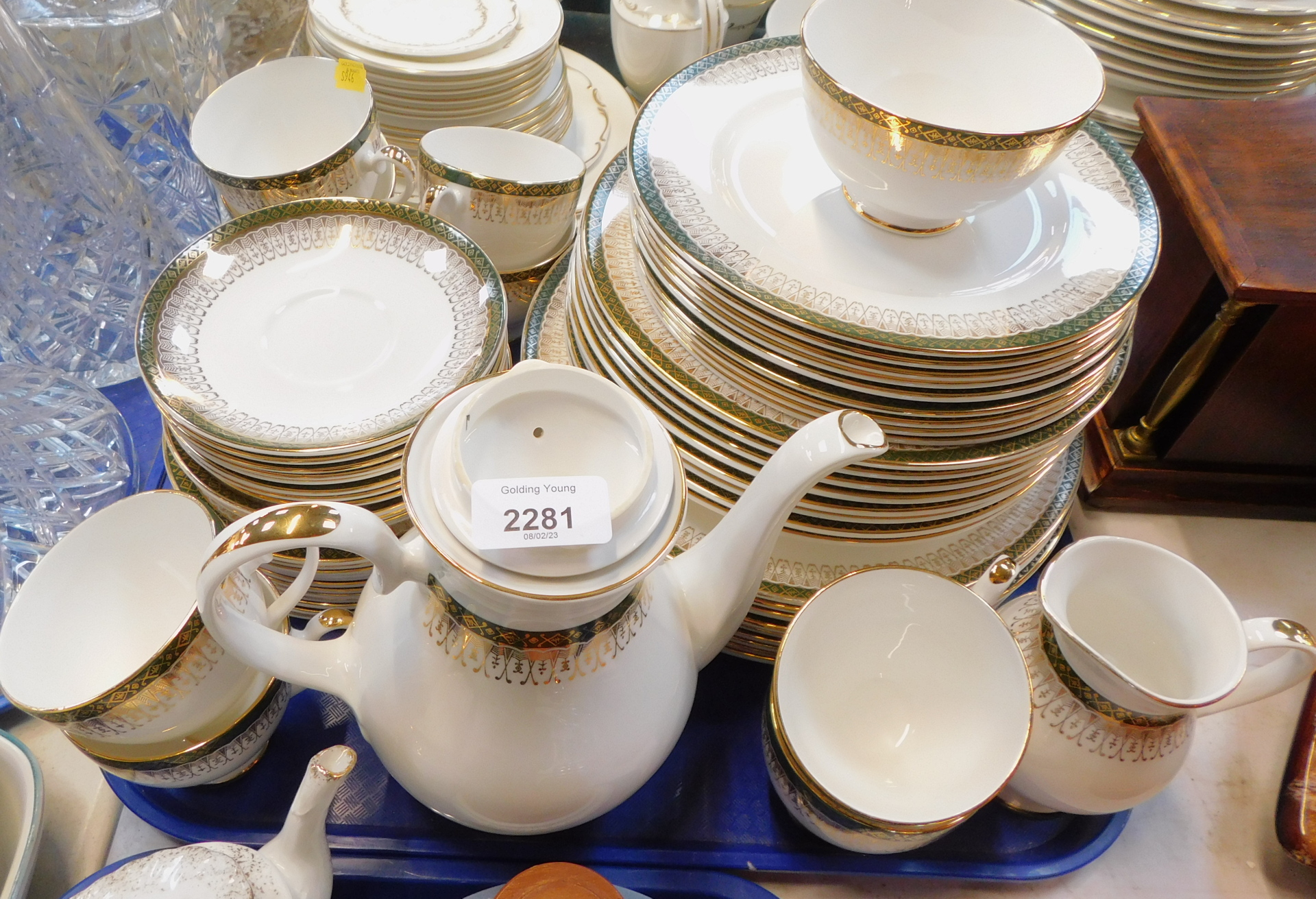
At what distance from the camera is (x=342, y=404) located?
0.67 m

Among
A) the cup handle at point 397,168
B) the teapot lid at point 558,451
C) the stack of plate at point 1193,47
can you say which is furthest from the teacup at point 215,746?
the stack of plate at point 1193,47

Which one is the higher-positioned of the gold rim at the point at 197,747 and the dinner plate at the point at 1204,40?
the dinner plate at the point at 1204,40

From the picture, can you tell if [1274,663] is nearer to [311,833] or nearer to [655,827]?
[655,827]

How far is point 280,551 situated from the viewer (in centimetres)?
46

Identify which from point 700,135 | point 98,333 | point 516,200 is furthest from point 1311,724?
point 98,333

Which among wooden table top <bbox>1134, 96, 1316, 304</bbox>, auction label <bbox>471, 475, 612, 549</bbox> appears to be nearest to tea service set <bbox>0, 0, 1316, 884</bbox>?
auction label <bbox>471, 475, 612, 549</bbox>

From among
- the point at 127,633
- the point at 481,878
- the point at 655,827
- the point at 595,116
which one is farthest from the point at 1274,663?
the point at 595,116

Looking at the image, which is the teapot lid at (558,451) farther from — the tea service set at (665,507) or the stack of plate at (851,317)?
the stack of plate at (851,317)

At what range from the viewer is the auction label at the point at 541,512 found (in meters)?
0.40

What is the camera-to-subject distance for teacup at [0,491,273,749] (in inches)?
21.8

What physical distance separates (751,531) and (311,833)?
33 centimetres

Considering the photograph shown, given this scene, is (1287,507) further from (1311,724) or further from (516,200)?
(516,200)

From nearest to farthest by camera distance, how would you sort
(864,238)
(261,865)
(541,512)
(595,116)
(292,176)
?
(541,512)
(261,865)
(864,238)
(292,176)
(595,116)

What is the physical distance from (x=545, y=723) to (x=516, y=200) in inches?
20.3
